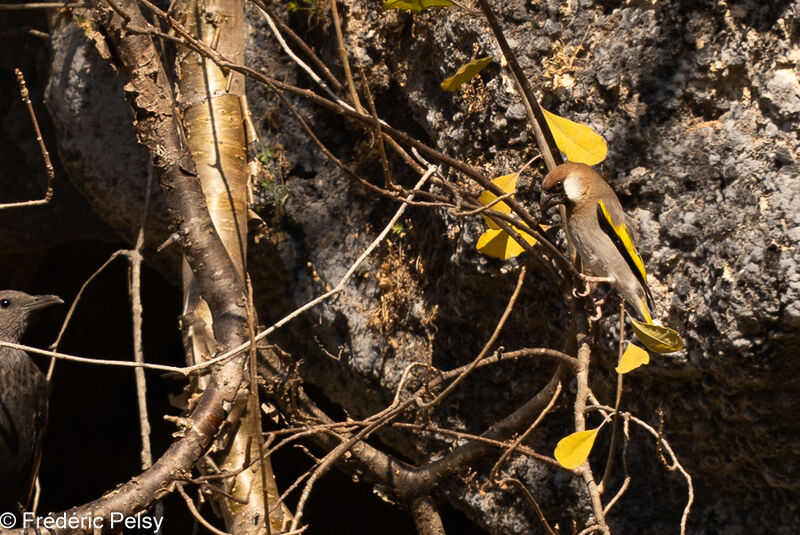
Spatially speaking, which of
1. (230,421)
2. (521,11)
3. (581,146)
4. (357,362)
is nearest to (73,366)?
(357,362)

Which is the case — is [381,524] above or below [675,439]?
below

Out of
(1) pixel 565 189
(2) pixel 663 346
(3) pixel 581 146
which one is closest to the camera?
(2) pixel 663 346

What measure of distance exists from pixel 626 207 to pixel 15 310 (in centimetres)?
296

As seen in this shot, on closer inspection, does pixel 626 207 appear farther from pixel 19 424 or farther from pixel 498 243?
pixel 19 424

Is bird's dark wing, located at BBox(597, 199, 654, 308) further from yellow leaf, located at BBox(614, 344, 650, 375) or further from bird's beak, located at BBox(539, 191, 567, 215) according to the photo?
yellow leaf, located at BBox(614, 344, 650, 375)

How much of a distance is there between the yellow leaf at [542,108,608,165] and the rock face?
33 cm

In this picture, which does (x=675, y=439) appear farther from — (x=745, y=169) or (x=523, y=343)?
(x=745, y=169)

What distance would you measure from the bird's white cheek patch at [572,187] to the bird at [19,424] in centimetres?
246

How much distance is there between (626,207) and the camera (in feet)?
6.96

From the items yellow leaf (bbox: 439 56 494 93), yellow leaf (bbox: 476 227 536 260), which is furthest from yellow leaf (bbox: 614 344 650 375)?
yellow leaf (bbox: 439 56 494 93)

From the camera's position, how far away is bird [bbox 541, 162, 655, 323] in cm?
188

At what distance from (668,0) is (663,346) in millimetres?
937

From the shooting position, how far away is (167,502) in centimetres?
491

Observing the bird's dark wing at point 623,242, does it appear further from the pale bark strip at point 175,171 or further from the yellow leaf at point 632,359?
the pale bark strip at point 175,171
